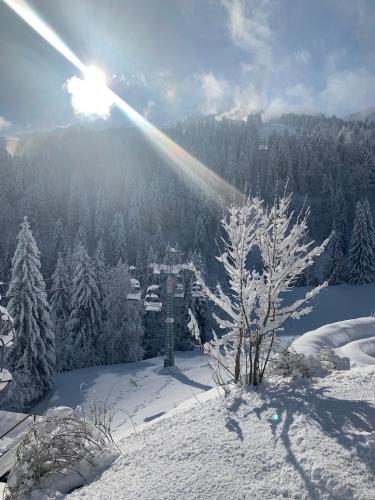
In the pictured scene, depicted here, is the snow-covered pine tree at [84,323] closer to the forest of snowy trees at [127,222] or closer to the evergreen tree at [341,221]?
the forest of snowy trees at [127,222]

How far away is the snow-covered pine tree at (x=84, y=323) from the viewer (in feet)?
120

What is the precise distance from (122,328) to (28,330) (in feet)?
43.0

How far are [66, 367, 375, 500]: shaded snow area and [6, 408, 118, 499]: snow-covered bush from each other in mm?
309

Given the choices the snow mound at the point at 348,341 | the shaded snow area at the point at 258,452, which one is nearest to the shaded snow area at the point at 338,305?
the snow mound at the point at 348,341

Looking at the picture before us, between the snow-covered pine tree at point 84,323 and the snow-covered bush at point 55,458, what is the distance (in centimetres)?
3235

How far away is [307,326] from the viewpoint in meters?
43.2

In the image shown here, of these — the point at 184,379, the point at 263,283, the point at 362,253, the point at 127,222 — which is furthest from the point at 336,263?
the point at 263,283

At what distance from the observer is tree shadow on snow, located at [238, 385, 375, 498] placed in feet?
10.7

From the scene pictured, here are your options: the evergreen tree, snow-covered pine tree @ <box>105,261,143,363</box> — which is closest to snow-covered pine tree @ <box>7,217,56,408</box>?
snow-covered pine tree @ <box>105,261,143,363</box>

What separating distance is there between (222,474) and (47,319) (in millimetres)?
25698

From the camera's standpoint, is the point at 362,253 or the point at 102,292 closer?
the point at 102,292

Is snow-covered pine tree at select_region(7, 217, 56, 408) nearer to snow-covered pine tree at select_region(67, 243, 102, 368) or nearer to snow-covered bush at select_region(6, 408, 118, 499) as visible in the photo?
snow-covered pine tree at select_region(67, 243, 102, 368)

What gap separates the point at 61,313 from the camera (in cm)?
4034

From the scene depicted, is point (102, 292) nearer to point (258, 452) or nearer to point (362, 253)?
point (362, 253)
